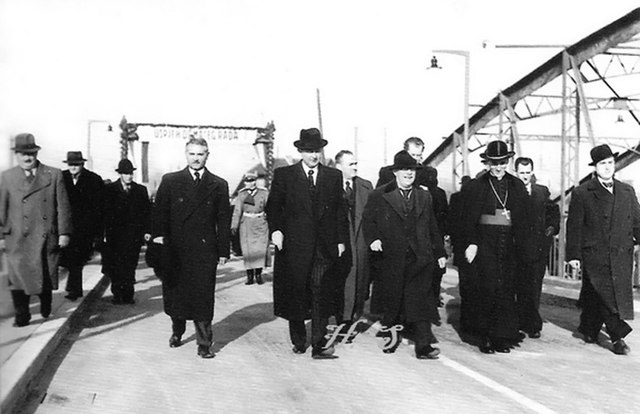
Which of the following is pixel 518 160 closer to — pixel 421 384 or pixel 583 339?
pixel 583 339

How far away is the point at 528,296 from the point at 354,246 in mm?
1994

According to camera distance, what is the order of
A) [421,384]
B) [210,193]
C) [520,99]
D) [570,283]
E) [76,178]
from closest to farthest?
1. [421,384]
2. [210,193]
3. [76,178]
4. [570,283]
5. [520,99]

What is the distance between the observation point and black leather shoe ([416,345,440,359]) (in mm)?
7320

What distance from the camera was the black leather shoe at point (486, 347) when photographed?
7.71 meters

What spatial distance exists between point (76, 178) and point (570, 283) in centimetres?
826

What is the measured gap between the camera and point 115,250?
10836mm

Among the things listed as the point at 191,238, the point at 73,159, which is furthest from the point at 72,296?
the point at 191,238

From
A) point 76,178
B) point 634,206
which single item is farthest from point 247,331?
point 634,206

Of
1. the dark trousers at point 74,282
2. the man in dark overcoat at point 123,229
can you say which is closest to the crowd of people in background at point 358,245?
the dark trousers at point 74,282

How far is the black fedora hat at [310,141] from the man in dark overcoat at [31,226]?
2.28 meters

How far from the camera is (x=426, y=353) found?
734 centimetres

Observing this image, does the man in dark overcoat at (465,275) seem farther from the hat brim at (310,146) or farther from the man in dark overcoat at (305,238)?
the hat brim at (310,146)

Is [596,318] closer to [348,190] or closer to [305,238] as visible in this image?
[348,190]

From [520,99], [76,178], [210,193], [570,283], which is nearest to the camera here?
[210,193]
